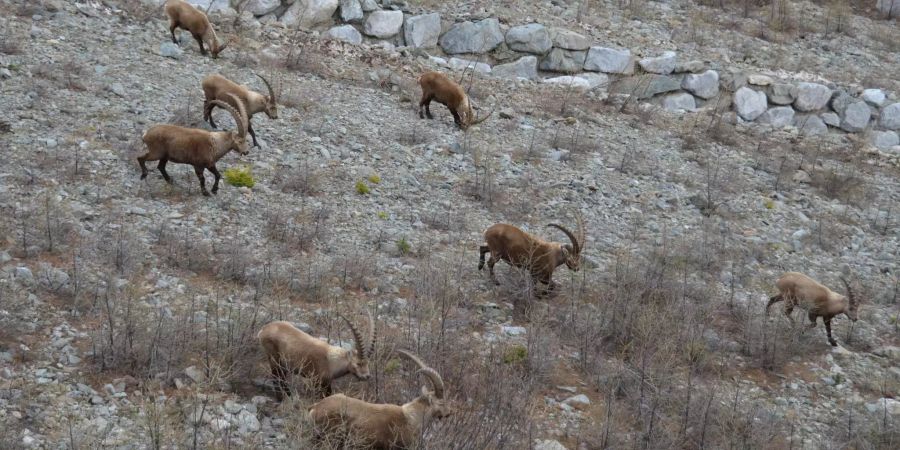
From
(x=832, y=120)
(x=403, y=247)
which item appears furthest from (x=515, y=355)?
(x=832, y=120)

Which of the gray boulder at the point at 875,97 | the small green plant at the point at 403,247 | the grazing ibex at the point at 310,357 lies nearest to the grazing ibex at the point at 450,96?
the small green plant at the point at 403,247

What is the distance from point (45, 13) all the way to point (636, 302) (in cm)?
1065

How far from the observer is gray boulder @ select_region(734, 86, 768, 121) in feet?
57.3

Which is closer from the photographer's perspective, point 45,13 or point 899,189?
point 45,13

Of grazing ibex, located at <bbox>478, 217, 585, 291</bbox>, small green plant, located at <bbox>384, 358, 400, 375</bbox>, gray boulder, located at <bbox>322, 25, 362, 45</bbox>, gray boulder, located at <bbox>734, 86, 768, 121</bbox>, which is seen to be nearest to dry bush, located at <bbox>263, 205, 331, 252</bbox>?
grazing ibex, located at <bbox>478, 217, 585, 291</bbox>

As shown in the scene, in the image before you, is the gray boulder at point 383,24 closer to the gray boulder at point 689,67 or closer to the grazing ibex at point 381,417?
the gray boulder at point 689,67

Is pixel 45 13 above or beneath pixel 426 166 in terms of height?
above

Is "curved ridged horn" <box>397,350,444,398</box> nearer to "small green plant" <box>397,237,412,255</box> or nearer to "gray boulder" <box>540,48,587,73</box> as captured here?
"small green plant" <box>397,237,412,255</box>

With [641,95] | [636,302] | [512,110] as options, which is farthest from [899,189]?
[636,302]

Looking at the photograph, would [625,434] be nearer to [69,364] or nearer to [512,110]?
→ [69,364]

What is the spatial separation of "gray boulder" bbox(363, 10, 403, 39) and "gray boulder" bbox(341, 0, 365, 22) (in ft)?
0.80

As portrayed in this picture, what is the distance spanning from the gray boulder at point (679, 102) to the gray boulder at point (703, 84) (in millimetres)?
174

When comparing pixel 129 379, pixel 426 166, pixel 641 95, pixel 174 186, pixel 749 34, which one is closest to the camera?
pixel 129 379

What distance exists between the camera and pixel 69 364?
647cm
